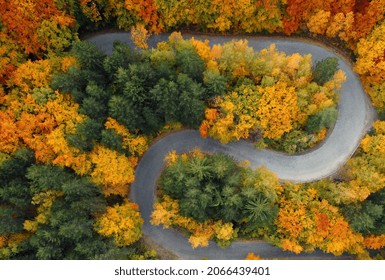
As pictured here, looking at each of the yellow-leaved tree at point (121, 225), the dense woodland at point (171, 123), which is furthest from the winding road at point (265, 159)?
the yellow-leaved tree at point (121, 225)

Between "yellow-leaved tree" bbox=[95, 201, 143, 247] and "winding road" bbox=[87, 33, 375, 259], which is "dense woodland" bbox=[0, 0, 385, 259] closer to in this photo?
"yellow-leaved tree" bbox=[95, 201, 143, 247]

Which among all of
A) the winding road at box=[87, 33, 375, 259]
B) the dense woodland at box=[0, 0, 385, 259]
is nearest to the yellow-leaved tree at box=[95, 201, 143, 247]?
the dense woodland at box=[0, 0, 385, 259]

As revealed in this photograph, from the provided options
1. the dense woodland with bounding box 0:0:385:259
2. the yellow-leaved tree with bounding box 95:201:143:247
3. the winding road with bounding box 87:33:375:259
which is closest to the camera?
the dense woodland with bounding box 0:0:385:259

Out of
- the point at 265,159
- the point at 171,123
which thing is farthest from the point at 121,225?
the point at 265,159

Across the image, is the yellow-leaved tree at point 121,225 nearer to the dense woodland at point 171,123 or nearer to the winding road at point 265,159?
the dense woodland at point 171,123

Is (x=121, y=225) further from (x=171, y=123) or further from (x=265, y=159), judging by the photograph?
(x=265, y=159)

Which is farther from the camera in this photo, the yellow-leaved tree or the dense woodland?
the yellow-leaved tree

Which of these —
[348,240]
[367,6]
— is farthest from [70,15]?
[348,240]
